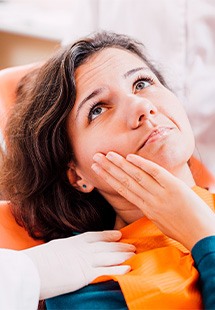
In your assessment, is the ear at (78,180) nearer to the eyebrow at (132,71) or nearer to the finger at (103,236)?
the finger at (103,236)

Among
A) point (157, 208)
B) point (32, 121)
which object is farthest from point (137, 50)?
point (157, 208)

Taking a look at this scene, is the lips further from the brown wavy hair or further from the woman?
the brown wavy hair

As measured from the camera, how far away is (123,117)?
111 centimetres

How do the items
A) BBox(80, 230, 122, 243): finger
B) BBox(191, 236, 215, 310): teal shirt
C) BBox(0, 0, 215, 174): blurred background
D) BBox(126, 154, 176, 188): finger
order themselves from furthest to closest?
BBox(0, 0, 215, 174): blurred background < BBox(80, 230, 122, 243): finger < BBox(126, 154, 176, 188): finger < BBox(191, 236, 215, 310): teal shirt

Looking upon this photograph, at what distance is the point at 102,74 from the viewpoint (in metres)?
1.17

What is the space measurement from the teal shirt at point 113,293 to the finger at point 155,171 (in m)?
0.14

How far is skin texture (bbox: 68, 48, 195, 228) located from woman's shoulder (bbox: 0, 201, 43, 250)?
17 cm

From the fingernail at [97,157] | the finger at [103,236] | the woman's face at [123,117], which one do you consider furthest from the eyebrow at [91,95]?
the finger at [103,236]

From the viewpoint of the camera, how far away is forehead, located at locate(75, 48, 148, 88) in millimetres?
1174

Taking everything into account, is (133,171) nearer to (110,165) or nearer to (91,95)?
(110,165)

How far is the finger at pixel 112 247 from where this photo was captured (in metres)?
1.10

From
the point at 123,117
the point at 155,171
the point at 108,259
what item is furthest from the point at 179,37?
the point at 108,259

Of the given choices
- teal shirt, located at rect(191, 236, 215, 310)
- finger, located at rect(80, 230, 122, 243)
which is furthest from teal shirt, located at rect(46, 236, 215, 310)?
finger, located at rect(80, 230, 122, 243)

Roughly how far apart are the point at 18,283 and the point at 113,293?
18 centimetres
